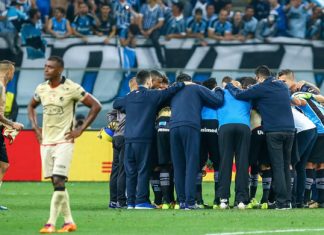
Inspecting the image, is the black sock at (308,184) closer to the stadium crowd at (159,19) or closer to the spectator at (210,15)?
the stadium crowd at (159,19)

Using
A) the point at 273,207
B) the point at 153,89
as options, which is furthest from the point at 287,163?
the point at 153,89

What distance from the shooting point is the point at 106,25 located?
30.5 m

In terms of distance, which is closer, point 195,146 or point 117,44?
point 195,146

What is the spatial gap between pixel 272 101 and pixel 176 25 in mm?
13595

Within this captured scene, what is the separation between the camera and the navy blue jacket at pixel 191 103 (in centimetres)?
1769

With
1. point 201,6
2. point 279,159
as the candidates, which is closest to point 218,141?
point 279,159

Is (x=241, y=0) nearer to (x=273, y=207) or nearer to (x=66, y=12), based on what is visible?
(x=66, y=12)

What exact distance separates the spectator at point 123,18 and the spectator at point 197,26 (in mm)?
1581

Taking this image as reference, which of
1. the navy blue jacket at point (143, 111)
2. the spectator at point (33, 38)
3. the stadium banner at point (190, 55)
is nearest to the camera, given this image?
the navy blue jacket at point (143, 111)

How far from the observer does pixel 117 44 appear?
30312 mm

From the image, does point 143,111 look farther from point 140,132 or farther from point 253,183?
point 253,183

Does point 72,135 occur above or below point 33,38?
below

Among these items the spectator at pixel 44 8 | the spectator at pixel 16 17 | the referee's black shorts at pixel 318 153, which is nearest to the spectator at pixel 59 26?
the spectator at pixel 44 8

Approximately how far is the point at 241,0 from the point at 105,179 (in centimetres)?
935
